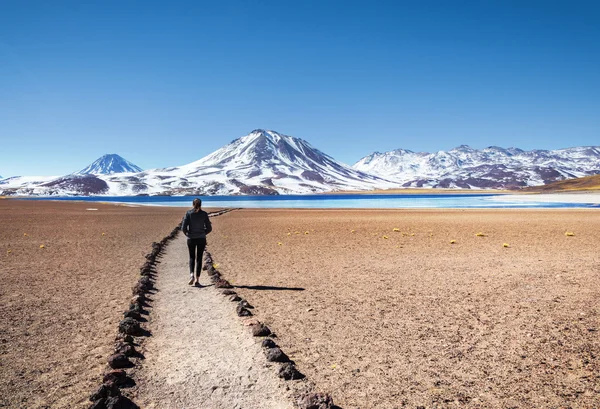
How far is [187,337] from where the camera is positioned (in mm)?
9234

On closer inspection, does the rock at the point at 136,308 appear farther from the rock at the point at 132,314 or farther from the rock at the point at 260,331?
the rock at the point at 260,331

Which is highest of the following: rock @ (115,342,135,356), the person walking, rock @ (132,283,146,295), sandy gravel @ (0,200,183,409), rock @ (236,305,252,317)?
the person walking

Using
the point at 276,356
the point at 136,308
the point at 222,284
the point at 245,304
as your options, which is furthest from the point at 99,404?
→ the point at 222,284

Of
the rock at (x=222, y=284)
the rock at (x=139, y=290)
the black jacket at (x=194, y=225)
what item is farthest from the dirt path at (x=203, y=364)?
the black jacket at (x=194, y=225)

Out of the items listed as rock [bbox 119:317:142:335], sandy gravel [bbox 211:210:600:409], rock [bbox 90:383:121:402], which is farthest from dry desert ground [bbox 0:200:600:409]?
rock [bbox 119:317:142:335]

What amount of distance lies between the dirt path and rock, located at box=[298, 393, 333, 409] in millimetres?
259

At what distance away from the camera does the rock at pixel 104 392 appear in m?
6.35

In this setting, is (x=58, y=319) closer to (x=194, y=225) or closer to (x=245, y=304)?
(x=245, y=304)

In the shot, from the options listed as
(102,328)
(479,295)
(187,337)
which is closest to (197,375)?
(187,337)

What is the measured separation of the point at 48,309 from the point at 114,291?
7.48ft

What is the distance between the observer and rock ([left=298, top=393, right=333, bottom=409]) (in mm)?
6160

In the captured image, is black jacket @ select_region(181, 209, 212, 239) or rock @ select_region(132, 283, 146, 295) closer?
rock @ select_region(132, 283, 146, 295)

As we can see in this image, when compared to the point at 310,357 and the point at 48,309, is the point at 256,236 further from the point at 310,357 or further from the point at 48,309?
the point at 310,357

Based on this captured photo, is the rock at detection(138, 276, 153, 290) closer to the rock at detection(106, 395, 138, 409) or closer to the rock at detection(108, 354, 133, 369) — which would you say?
the rock at detection(108, 354, 133, 369)
